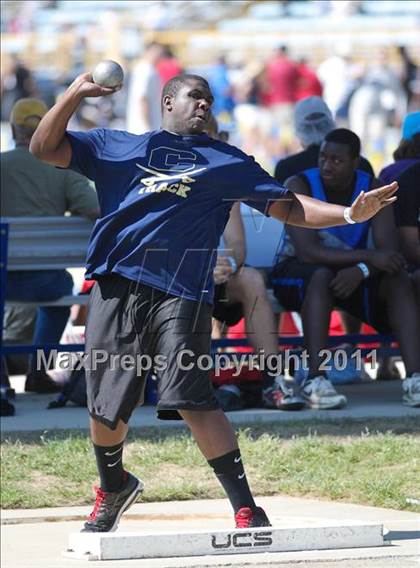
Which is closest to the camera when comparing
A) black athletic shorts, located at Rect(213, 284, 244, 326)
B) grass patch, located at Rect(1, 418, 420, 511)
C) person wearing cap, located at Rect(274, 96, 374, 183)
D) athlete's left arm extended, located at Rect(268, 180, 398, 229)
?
athlete's left arm extended, located at Rect(268, 180, 398, 229)

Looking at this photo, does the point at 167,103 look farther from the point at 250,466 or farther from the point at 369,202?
the point at 250,466

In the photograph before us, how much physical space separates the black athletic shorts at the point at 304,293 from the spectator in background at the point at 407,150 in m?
0.78

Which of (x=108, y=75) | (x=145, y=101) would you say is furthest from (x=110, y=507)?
(x=145, y=101)

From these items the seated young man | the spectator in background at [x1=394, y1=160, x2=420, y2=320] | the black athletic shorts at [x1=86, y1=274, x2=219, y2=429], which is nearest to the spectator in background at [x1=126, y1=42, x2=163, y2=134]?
the spectator in background at [x1=394, y1=160, x2=420, y2=320]

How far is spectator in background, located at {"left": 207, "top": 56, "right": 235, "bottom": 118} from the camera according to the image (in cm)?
2647

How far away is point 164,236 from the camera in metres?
5.48

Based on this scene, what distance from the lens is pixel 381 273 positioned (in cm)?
865

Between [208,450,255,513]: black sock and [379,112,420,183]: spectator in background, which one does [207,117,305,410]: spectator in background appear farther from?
[208,450,255,513]: black sock

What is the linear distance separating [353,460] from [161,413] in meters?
1.66

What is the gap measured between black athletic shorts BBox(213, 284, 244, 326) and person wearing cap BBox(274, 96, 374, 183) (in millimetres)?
1288

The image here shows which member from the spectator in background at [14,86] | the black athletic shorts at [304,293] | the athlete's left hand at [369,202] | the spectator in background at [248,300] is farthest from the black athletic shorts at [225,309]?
the spectator in background at [14,86]

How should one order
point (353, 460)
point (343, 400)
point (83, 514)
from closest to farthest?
1. point (83, 514)
2. point (353, 460)
3. point (343, 400)

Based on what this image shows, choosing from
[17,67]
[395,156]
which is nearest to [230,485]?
[395,156]

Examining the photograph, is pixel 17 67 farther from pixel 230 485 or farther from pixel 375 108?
pixel 230 485
